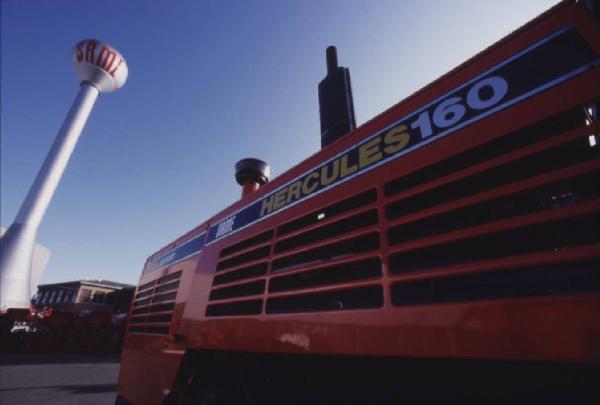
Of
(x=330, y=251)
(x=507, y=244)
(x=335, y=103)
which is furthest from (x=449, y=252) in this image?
(x=335, y=103)

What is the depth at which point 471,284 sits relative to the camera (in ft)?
3.13

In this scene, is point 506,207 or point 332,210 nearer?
point 506,207

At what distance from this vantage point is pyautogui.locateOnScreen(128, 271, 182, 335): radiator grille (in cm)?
266

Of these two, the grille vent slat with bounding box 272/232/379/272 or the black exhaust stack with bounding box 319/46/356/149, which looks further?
the black exhaust stack with bounding box 319/46/356/149

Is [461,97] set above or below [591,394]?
above

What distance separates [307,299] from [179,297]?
1.52 m

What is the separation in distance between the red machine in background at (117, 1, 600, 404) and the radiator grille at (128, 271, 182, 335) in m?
0.91

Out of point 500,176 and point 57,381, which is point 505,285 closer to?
point 500,176

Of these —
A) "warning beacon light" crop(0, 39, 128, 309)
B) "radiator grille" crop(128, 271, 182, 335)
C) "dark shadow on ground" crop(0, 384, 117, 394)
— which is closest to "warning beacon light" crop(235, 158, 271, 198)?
"radiator grille" crop(128, 271, 182, 335)

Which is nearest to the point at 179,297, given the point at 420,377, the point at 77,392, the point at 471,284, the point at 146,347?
the point at 146,347

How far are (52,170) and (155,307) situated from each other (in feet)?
73.0

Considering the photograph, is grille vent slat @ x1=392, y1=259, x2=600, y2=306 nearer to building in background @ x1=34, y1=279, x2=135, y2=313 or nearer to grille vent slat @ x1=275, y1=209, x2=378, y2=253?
grille vent slat @ x1=275, y1=209, x2=378, y2=253

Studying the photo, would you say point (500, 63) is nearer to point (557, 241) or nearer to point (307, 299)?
point (557, 241)

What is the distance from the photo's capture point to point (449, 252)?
3.41ft
